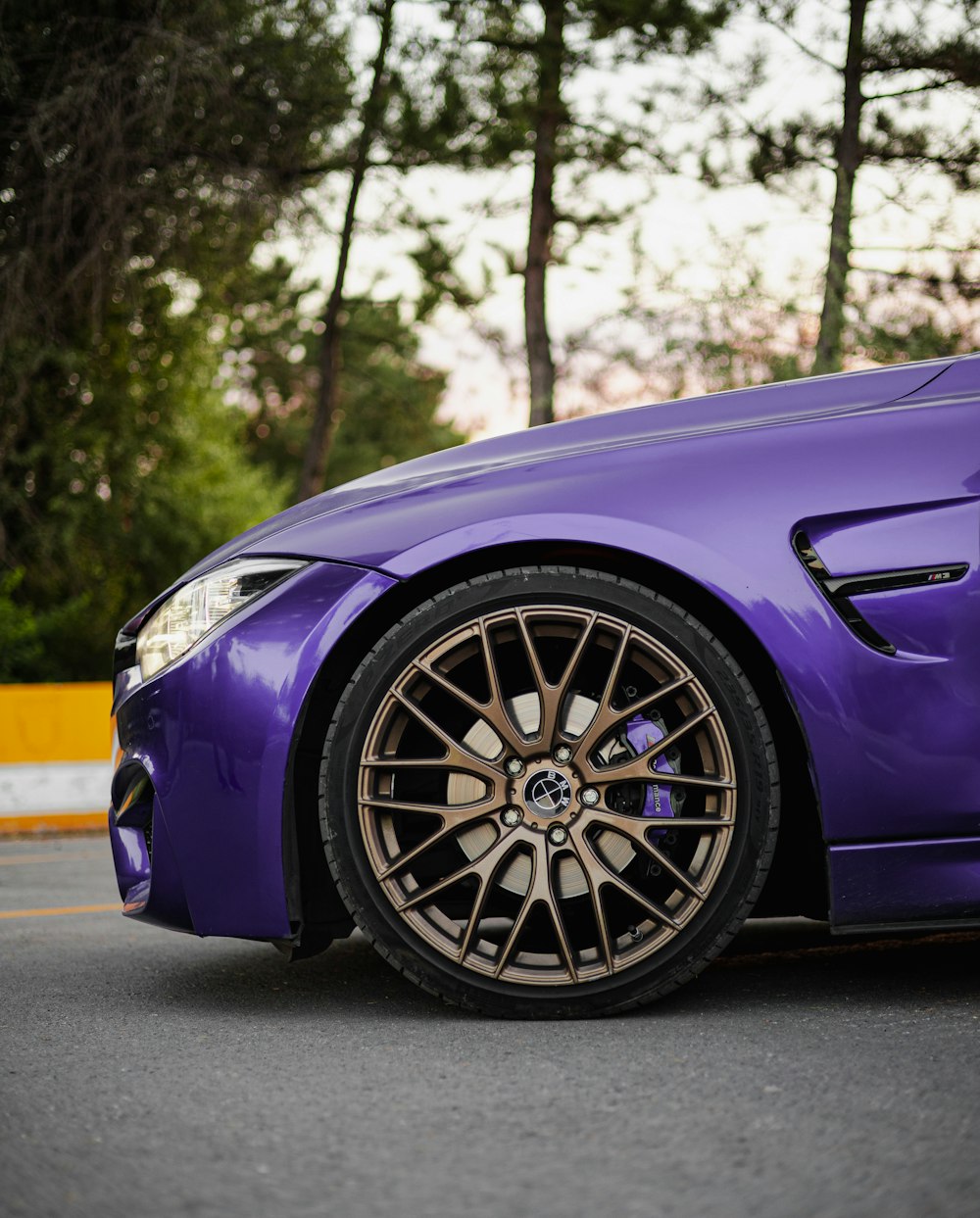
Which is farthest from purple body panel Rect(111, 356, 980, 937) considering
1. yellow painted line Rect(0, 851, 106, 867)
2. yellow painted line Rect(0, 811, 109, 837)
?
yellow painted line Rect(0, 811, 109, 837)

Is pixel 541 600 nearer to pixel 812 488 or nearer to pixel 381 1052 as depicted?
pixel 812 488

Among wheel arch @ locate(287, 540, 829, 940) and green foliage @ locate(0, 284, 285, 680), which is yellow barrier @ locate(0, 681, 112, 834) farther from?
green foliage @ locate(0, 284, 285, 680)

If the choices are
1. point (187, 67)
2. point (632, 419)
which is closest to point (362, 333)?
point (187, 67)

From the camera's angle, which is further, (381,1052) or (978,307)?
(978,307)

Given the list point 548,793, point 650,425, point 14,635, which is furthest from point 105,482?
point 548,793

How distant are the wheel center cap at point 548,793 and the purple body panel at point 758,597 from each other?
0.48 metres

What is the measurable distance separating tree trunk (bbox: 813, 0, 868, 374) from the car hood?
1098 centimetres

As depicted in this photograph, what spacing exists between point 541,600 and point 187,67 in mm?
13085

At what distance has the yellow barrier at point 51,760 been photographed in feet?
28.6

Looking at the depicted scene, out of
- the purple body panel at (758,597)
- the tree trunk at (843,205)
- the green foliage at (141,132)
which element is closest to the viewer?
the purple body panel at (758,597)

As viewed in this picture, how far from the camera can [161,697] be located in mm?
2801

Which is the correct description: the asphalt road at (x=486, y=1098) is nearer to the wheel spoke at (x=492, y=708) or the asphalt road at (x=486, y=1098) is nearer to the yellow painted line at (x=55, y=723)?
the wheel spoke at (x=492, y=708)

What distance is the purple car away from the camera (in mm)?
2600

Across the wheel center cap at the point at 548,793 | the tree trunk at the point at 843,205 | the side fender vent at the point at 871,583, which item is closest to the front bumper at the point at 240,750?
the wheel center cap at the point at 548,793
